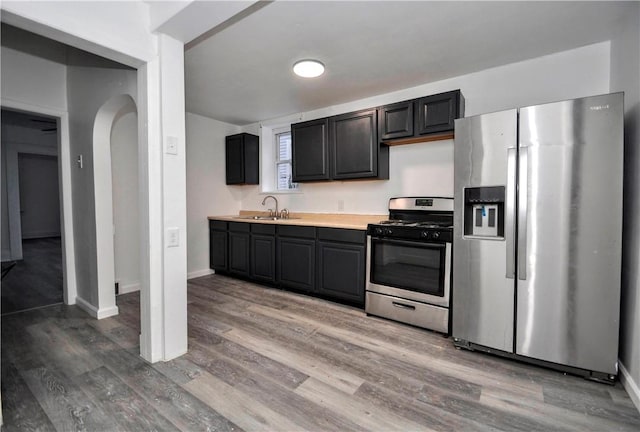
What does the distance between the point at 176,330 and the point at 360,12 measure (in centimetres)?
261

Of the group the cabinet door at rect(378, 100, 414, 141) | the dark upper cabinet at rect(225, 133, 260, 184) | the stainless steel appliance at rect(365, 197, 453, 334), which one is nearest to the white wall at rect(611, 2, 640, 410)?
the stainless steel appliance at rect(365, 197, 453, 334)

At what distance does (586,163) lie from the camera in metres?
1.90

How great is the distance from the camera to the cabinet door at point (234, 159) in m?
4.60

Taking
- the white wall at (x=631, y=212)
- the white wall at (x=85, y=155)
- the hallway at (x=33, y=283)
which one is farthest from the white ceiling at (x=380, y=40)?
the hallway at (x=33, y=283)

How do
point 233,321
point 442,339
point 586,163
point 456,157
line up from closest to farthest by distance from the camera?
point 586,163, point 456,157, point 442,339, point 233,321

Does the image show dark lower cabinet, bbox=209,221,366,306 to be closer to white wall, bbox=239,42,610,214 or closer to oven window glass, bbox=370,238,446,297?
oven window glass, bbox=370,238,446,297

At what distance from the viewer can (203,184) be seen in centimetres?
450

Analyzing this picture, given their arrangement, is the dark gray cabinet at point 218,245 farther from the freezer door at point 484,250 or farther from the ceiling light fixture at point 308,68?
the freezer door at point 484,250

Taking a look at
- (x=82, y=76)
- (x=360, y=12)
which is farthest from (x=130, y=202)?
(x=360, y=12)

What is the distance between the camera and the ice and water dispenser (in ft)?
7.25

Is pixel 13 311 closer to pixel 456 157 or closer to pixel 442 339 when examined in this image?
pixel 442 339

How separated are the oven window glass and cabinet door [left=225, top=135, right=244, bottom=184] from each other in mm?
2603

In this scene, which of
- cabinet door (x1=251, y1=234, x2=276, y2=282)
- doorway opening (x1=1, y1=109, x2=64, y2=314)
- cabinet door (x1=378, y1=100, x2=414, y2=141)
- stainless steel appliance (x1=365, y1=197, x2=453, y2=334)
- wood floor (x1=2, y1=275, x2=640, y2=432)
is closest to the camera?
wood floor (x1=2, y1=275, x2=640, y2=432)

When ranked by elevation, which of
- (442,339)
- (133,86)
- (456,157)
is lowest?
(442,339)
